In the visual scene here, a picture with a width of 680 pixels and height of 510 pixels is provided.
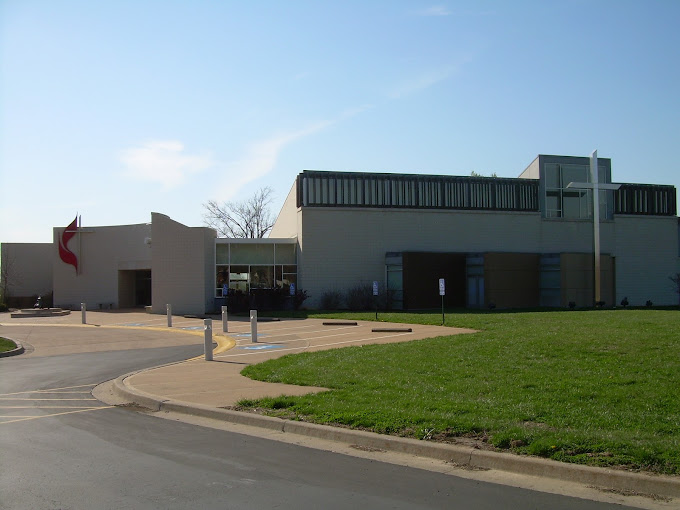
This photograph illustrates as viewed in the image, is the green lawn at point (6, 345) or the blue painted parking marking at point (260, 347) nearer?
the blue painted parking marking at point (260, 347)

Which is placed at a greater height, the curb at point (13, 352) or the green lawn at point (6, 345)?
the green lawn at point (6, 345)

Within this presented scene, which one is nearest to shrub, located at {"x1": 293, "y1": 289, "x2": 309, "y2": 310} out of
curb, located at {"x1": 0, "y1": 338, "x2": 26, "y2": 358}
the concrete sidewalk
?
the concrete sidewalk

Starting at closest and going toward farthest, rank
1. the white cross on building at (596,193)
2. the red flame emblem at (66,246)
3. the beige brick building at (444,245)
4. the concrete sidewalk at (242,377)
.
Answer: the concrete sidewalk at (242,377)
the white cross on building at (596,193)
the beige brick building at (444,245)
the red flame emblem at (66,246)

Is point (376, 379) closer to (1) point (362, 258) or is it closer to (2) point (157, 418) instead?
(2) point (157, 418)

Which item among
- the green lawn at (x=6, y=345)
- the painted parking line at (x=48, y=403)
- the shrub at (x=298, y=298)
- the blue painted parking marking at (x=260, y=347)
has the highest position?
the shrub at (x=298, y=298)

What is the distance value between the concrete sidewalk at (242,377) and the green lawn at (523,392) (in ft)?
0.93

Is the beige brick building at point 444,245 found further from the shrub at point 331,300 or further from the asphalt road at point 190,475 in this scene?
the asphalt road at point 190,475

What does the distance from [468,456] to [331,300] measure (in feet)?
105

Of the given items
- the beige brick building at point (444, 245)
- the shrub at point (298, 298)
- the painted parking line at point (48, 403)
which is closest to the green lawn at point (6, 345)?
the painted parking line at point (48, 403)

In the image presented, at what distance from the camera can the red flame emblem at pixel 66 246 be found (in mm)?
47219

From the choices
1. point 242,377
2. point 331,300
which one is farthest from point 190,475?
point 331,300

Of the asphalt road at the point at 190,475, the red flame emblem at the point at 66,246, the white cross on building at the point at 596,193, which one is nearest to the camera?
the asphalt road at the point at 190,475

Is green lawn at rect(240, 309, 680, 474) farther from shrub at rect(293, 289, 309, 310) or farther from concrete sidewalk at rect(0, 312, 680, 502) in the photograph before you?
shrub at rect(293, 289, 309, 310)

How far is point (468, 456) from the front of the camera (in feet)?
23.1
